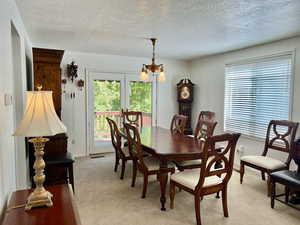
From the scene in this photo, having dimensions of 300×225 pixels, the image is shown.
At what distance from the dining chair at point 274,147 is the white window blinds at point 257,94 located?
0.70 feet

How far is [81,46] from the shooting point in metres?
4.28

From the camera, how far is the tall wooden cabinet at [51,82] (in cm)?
331

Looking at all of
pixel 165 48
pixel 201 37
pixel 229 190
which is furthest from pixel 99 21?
pixel 229 190

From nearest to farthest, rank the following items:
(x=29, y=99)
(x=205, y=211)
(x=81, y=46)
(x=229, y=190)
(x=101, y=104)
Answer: (x=29, y=99) < (x=205, y=211) < (x=229, y=190) < (x=81, y=46) < (x=101, y=104)

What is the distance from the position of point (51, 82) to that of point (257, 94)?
11.8 ft

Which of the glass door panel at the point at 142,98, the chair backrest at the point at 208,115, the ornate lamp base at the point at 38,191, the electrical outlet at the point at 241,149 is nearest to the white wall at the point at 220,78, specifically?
the electrical outlet at the point at 241,149

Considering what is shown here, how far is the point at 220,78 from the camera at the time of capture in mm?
4992

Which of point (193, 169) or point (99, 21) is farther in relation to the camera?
point (193, 169)

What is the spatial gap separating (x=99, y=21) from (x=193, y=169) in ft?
7.34

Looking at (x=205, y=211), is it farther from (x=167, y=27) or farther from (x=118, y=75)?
(x=118, y=75)

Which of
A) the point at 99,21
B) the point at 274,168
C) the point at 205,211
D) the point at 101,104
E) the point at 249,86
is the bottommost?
the point at 205,211

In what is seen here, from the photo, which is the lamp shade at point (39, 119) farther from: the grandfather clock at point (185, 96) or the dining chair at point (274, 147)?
the grandfather clock at point (185, 96)

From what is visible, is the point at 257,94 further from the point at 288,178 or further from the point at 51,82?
the point at 51,82

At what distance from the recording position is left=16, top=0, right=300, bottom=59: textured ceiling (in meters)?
2.26
